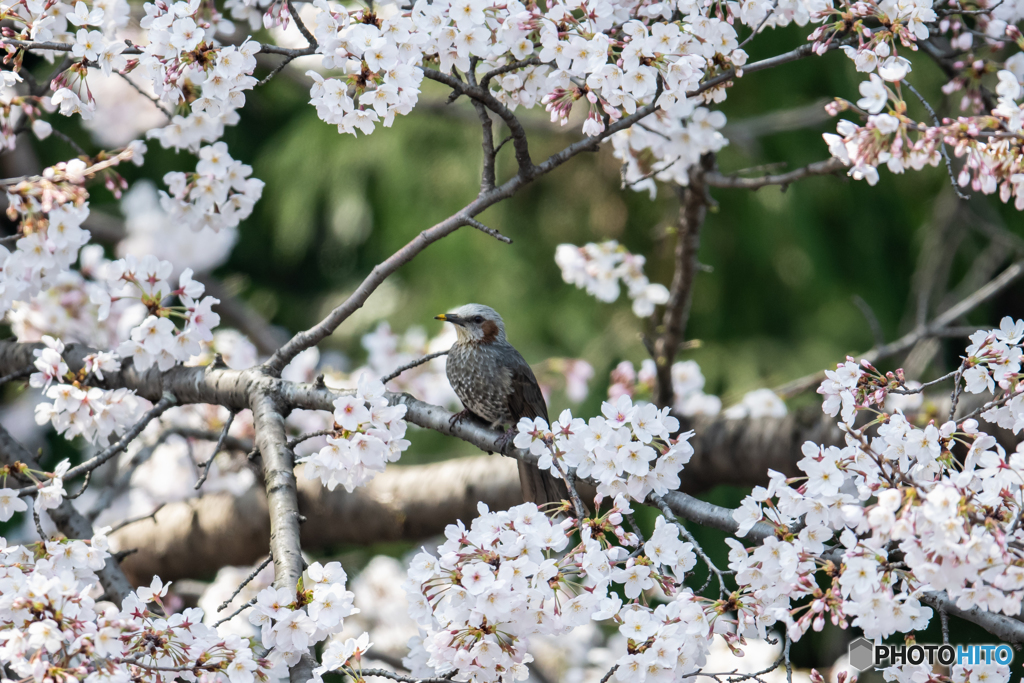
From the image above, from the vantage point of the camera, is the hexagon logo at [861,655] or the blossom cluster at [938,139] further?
the hexagon logo at [861,655]

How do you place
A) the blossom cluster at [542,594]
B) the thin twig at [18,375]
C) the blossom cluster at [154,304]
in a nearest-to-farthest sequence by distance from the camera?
the blossom cluster at [542,594] < the blossom cluster at [154,304] < the thin twig at [18,375]

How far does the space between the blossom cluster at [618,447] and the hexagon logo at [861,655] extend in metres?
0.96

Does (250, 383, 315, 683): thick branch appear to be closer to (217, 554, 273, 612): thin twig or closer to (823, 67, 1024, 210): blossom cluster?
(217, 554, 273, 612): thin twig

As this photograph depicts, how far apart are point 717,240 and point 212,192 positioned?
3111 millimetres

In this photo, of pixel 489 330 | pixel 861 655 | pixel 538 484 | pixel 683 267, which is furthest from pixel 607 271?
pixel 861 655

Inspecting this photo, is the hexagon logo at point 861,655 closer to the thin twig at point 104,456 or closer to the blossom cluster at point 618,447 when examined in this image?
the blossom cluster at point 618,447

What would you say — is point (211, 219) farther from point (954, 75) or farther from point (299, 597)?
point (954, 75)

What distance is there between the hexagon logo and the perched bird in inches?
32.5

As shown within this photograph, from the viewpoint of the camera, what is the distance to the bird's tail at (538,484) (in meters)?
2.22

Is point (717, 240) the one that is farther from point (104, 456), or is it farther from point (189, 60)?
point (104, 456)

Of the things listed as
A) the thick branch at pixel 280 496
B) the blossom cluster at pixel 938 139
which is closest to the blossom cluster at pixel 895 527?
the blossom cluster at pixel 938 139

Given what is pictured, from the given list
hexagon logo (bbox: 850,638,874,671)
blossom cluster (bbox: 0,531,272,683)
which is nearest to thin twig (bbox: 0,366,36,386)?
blossom cluster (bbox: 0,531,272,683)

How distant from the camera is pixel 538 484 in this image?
2254 mm

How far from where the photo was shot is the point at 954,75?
2309 mm
